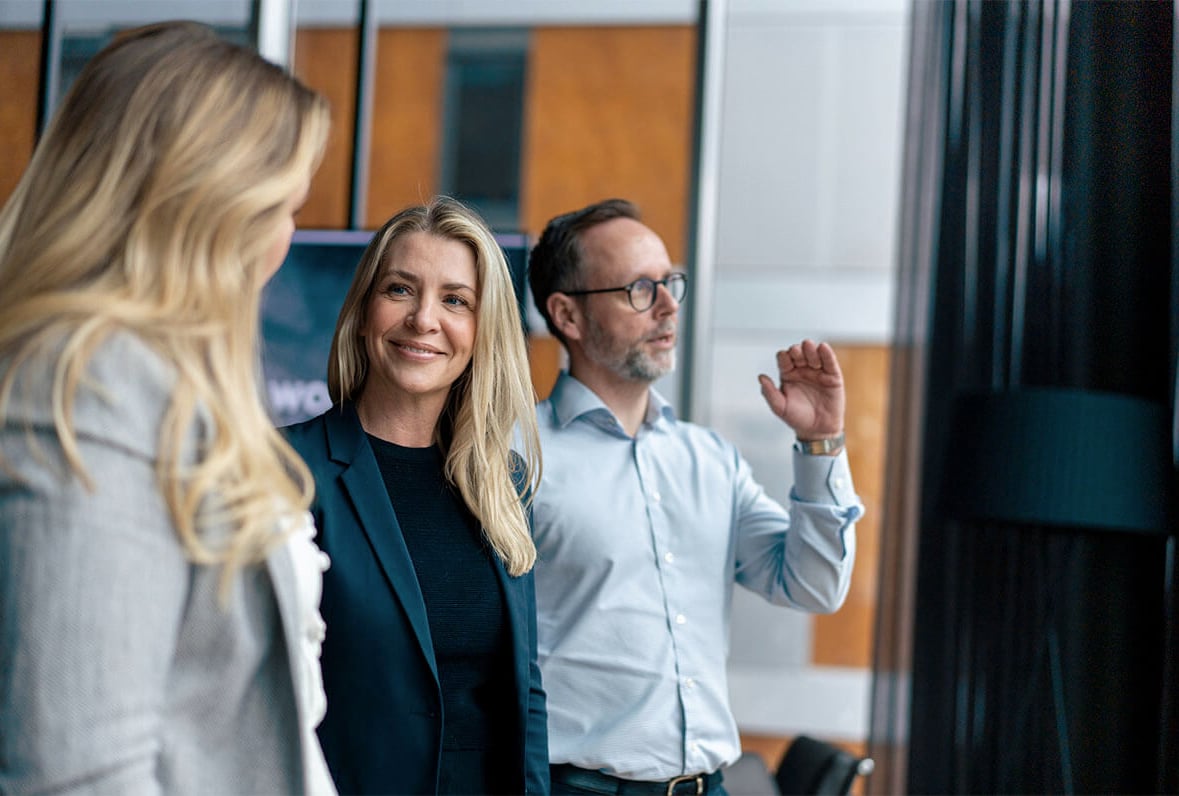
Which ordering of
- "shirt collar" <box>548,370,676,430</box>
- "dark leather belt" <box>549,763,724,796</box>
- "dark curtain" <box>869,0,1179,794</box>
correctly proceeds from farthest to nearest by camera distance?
"dark curtain" <box>869,0,1179,794</box> → "shirt collar" <box>548,370,676,430</box> → "dark leather belt" <box>549,763,724,796</box>

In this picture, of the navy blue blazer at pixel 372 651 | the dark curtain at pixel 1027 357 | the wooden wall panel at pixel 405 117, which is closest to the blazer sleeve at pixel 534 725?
the navy blue blazer at pixel 372 651

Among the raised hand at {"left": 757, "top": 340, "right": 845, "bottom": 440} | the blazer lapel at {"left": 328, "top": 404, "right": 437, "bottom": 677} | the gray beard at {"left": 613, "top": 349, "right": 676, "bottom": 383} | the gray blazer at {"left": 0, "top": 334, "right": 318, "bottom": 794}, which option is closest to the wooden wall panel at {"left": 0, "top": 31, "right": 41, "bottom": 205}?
the gray beard at {"left": 613, "top": 349, "right": 676, "bottom": 383}

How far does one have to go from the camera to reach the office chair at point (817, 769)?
10.2ft

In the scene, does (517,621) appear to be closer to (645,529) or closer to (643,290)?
(645,529)

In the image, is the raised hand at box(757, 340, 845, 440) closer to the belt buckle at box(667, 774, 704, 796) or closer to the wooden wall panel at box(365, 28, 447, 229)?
the belt buckle at box(667, 774, 704, 796)

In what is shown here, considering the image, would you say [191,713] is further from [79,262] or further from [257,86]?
[257,86]

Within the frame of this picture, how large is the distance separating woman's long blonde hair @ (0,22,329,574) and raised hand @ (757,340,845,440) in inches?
51.3

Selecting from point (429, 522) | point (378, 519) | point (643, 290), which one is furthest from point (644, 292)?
point (378, 519)

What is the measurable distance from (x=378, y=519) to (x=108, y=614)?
688mm

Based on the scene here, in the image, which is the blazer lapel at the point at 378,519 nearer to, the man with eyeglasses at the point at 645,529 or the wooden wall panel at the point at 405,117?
the man with eyeglasses at the point at 645,529

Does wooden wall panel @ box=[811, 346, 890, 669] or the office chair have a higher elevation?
wooden wall panel @ box=[811, 346, 890, 669]

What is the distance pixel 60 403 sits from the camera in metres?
0.96

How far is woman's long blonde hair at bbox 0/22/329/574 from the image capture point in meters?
1.00

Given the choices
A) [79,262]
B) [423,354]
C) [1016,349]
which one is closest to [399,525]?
[423,354]
